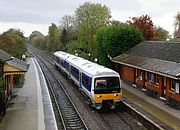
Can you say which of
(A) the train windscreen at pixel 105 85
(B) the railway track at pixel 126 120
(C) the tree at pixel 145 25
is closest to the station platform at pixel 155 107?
(B) the railway track at pixel 126 120

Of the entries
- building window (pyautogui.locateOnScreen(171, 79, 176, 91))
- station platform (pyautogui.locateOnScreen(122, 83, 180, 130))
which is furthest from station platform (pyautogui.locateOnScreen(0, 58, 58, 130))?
building window (pyautogui.locateOnScreen(171, 79, 176, 91))

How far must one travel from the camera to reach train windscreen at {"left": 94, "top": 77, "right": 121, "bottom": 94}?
22.0 metres

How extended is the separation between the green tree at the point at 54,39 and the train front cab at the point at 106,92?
73.6 metres

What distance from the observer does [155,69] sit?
978 inches

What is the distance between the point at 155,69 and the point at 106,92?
4.71m

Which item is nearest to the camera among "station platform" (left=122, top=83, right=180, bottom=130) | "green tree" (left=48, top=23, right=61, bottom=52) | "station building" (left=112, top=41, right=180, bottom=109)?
"station platform" (left=122, top=83, right=180, bottom=130)

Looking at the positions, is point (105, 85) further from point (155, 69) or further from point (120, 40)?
point (120, 40)

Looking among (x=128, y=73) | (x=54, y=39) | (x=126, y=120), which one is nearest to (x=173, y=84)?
(x=126, y=120)

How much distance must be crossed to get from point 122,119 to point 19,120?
5809 mm

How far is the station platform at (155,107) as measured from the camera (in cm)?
1897

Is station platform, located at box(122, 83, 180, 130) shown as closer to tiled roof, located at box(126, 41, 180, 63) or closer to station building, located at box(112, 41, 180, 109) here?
station building, located at box(112, 41, 180, 109)

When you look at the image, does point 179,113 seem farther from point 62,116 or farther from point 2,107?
point 2,107

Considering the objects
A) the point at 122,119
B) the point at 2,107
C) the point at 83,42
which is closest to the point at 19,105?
the point at 2,107

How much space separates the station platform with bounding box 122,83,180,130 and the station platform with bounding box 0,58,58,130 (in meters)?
5.73
